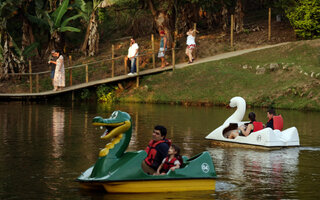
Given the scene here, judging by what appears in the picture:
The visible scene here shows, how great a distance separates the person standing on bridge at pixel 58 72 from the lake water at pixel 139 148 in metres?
4.70

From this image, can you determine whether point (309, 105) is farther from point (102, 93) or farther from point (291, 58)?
point (102, 93)

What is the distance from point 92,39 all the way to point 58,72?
782 centimetres

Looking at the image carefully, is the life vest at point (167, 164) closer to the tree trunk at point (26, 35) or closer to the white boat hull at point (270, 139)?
the white boat hull at point (270, 139)

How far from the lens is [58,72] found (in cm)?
3306

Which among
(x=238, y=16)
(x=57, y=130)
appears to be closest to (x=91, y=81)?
(x=238, y=16)

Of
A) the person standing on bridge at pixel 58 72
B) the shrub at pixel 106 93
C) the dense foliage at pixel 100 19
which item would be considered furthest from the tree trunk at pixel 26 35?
the shrub at pixel 106 93

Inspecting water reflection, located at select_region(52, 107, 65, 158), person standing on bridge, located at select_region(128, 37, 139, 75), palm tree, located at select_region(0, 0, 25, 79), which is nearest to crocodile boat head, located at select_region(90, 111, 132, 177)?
water reflection, located at select_region(52, 107, 65, 158)

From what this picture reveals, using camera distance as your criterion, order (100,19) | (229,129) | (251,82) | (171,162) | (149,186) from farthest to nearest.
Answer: (100,19) < (251,82) < (229,129) < (171,162) < (149,186)

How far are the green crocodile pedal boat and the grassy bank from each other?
61.3ft

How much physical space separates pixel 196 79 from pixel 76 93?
6769 millimetres

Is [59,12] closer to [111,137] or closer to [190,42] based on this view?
[190,42]

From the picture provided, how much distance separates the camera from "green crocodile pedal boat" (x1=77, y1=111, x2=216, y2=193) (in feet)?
37.1

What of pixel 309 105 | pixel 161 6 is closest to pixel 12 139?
pixel 309 105

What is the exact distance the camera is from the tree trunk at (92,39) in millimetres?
39619
